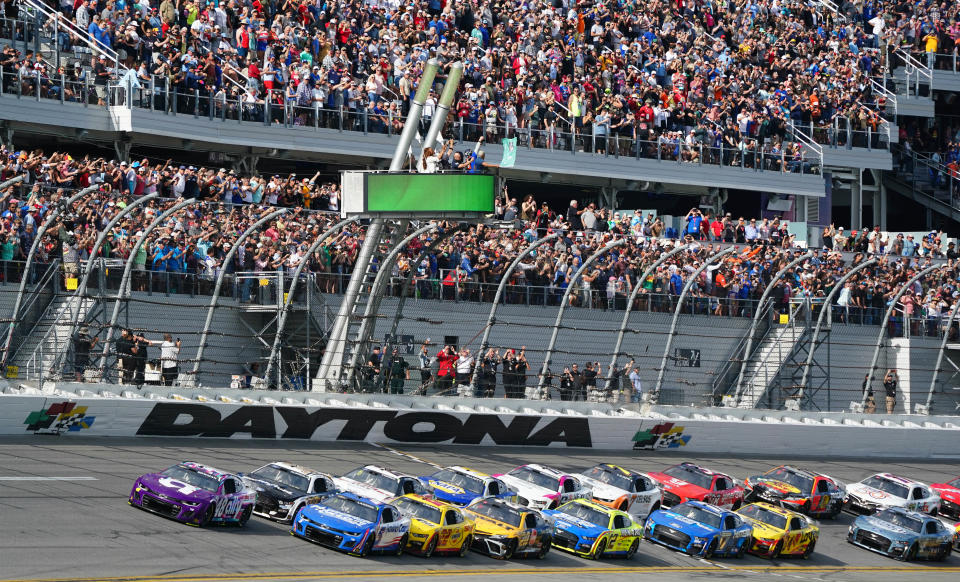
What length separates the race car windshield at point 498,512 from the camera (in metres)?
23.6

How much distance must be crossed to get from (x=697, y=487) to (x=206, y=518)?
33.5 ft

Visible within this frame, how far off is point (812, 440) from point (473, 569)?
15.6 metres

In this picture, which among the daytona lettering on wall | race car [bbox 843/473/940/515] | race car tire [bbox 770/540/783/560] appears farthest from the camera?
race car [bbox 843/473/940/515]

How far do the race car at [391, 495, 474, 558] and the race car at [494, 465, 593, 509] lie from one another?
117 inches

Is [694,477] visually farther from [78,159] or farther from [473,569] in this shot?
[78,159]

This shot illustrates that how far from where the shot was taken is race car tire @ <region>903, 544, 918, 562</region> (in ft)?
91.1

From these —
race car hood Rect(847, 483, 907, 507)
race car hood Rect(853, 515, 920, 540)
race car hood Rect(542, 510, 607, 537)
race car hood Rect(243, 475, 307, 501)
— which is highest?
race car hood Rect(243, 475, 307, 501)

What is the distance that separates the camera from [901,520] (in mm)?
28266

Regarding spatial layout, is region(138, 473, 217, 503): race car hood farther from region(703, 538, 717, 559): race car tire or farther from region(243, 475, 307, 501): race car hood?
region(703, 538, 717, 559): race car tire

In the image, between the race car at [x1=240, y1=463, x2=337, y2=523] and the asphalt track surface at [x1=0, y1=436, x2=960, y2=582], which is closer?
the asphalt track surface at [x1=0, y1=436, x2=960, y2=582]

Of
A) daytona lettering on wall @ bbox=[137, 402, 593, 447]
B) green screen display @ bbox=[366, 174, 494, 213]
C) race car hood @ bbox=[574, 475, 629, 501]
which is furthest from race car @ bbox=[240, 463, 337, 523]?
green screen display @ bbox=[366, 174, 494, 213]

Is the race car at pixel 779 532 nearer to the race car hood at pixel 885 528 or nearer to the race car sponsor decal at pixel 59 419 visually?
A: the race car hood at pixel 885 528

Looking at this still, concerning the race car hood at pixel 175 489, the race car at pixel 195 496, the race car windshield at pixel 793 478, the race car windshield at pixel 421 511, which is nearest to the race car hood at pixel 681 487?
the race car windshield at pixel 793 478

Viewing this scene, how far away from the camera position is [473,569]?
883 inches
